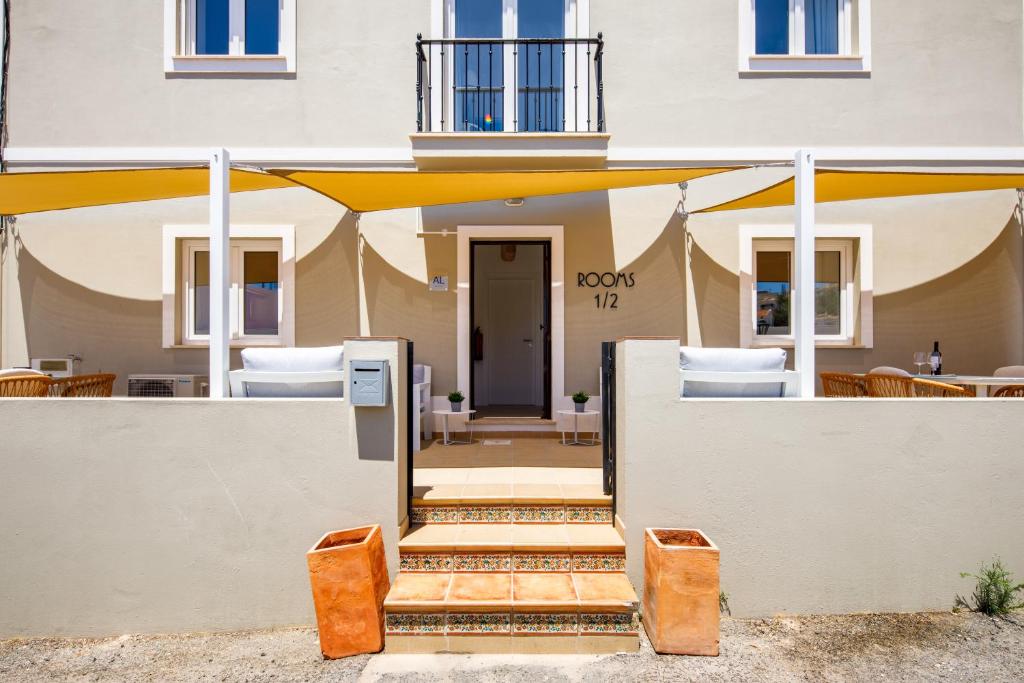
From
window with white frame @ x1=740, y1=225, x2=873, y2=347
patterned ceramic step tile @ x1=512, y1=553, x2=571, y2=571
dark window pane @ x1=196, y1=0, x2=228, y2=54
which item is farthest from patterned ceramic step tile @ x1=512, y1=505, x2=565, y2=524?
dark window pane @ x1=196, y1=0, x2=228, y2=54

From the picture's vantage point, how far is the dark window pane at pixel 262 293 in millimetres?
7723

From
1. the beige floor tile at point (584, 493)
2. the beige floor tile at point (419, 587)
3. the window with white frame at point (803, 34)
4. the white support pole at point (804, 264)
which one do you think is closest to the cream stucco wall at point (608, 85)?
the window with white frame at point (803, 34)

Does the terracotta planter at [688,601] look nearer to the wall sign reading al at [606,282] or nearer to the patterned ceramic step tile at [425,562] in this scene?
the patterned ceramic step tile at [425,562]

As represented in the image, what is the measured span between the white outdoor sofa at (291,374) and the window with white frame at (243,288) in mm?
3176

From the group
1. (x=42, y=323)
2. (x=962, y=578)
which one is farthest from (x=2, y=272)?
(x=962, y=578)

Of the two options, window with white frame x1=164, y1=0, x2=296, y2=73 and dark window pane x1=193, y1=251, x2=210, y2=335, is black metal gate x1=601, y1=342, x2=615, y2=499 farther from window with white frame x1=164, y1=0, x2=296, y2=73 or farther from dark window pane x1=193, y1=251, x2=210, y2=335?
window with white frame x1=164, y1=0, x2=296, y2=73

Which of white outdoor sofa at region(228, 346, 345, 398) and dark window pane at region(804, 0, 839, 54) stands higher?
dark window pane at region(804, 0, 839, 54)

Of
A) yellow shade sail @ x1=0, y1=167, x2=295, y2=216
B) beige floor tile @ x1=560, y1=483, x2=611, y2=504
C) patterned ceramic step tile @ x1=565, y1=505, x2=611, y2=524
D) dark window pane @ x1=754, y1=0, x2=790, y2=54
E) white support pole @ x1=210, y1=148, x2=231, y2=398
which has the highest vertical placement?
dark window pane @ x1=754, y1=0, x2=790, y2=54

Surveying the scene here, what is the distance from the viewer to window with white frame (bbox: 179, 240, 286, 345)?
7.66 metres

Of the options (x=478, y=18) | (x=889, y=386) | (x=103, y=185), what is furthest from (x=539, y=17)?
(x=889, y=386)

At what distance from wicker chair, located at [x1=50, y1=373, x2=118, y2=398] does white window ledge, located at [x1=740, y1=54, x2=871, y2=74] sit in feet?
27.3

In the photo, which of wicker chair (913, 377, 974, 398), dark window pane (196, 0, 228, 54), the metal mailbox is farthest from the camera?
dark window pane (196, 0, 228, 54)

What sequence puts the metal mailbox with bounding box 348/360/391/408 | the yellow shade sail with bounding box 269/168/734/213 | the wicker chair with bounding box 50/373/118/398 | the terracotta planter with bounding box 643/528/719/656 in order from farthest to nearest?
the wicker chair with bounding box 50/373/118/398 → the yellow shade sail with bounding box 269/168/734/213 → the metal mailbox with bounding box 348/360/391/408 → the terracotta planter with bounding box 643/528/719/656

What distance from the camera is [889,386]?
218 inches
